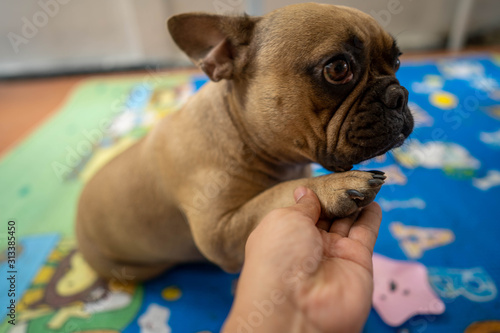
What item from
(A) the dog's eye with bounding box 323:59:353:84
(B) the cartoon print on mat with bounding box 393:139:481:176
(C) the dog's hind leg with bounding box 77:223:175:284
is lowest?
(B) the cartoon print on mat with bounding box 393:139:481:176

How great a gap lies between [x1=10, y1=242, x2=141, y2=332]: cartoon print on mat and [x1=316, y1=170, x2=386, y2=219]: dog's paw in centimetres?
148

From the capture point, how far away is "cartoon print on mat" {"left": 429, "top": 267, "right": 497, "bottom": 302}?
1.79m

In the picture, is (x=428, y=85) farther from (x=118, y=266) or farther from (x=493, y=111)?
(x=118, y=266)

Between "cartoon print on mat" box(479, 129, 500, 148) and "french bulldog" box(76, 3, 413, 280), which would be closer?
"french bulldog" box(76, 3, 413, 280)

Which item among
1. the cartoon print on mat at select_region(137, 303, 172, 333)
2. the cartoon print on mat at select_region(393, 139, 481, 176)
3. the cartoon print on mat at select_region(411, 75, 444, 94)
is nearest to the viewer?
the cartoon print on mat at select_region(137, 303, 172, 333)

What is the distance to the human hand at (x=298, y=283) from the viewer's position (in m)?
0.96

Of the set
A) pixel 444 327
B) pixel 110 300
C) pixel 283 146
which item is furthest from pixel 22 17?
Result: pixel 444 327

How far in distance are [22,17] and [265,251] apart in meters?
6.72

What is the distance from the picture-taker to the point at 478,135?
10.0 ft

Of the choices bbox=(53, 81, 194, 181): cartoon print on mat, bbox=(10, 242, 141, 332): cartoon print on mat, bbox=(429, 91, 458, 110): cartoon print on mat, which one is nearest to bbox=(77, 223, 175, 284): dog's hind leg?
bbox=(10, 242, 141, 332): cartoon print on mat

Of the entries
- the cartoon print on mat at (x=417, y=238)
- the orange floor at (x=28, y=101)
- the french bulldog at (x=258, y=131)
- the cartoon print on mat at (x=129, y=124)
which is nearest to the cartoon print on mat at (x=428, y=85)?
the orange floor at (x=28, y=101)

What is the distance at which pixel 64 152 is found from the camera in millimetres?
3619

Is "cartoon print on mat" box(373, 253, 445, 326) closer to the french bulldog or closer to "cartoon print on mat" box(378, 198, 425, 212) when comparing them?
"cartoon print on mat" box(378, 198, 425, 212)

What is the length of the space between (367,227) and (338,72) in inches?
23.1
